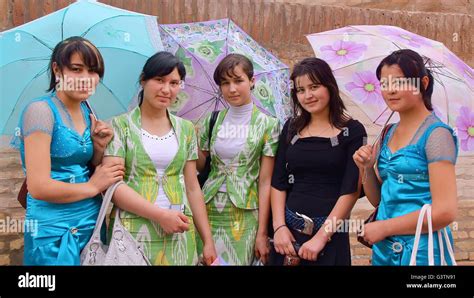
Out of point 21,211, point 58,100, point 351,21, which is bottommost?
point 21,211

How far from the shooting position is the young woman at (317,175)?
3.64m

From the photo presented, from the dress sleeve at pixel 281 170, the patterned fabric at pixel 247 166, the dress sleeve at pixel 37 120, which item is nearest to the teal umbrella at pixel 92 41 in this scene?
the dress sleeve at pixel 37 120

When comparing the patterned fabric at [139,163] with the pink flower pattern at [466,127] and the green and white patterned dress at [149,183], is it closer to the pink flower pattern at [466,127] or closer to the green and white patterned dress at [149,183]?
the green and white patterned dress at [149,183]

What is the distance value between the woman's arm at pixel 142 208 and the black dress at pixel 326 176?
0.71 m

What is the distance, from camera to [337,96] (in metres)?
3.78

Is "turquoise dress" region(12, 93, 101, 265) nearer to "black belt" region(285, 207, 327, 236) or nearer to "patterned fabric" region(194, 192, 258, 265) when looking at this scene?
"patterned fabric" region(194, 192, 258, 265)

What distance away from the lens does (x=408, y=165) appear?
3221 mm

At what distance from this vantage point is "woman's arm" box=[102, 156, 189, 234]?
3453 millimetres

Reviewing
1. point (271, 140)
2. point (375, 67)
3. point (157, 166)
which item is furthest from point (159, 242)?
point (375, 67)

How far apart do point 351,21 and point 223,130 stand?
10.2 ft
